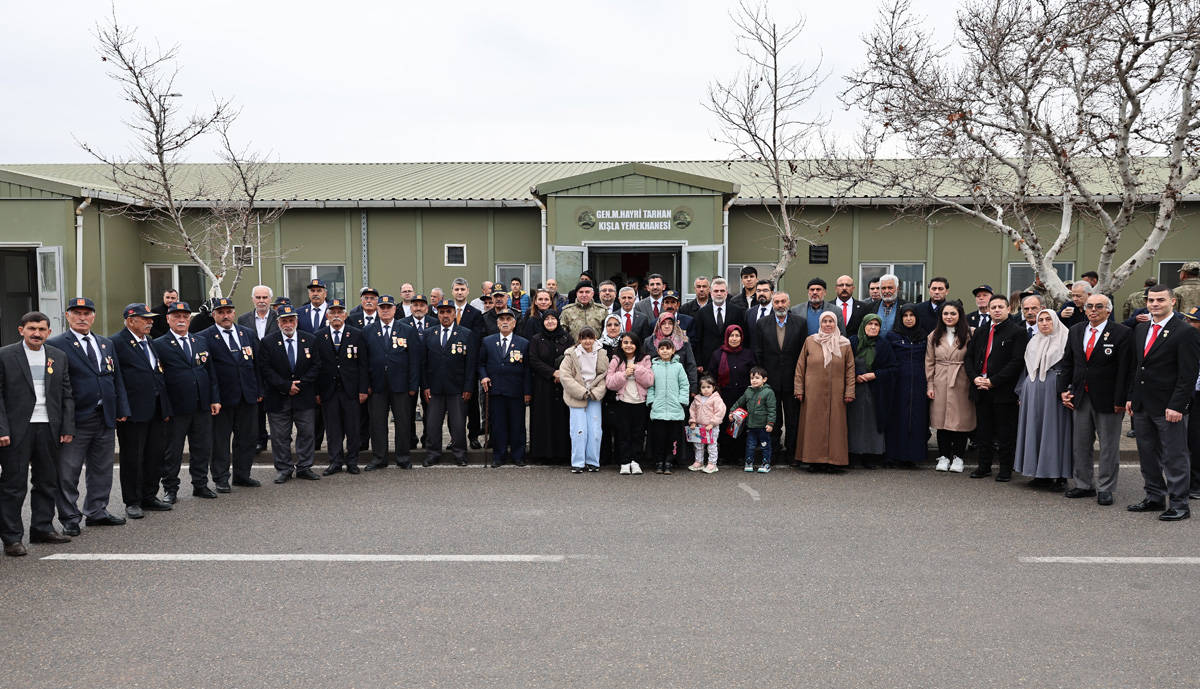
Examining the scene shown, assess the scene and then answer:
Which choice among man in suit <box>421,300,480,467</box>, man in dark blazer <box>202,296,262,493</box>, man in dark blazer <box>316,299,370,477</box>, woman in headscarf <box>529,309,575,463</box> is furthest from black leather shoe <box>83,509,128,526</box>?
woman in headscarf <box>529,309,575,463</box>

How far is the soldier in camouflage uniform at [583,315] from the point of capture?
1024cm

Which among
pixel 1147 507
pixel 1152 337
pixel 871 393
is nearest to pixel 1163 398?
pixel 1152 337

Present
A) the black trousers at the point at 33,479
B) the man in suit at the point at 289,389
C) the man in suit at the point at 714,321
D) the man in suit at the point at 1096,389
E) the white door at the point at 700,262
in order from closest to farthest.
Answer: the black trousers at the point at 33,479 < the man in suit at the point at 1096,389 < the man in suit at the point at 289,389 < the man in suit at the point at 714,321 < the white door at the point at 700,262

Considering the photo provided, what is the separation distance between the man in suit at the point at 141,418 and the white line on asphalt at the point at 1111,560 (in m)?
7.24

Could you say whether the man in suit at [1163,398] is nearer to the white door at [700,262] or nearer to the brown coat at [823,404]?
the brown coat at [823,404]

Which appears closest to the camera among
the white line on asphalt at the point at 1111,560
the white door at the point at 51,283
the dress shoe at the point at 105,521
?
the white line on asphalt at the point at 1111,560

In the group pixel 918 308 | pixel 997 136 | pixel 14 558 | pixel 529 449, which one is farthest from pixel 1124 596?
pixel 997 136

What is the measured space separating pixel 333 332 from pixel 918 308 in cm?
680

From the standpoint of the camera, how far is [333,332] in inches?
371

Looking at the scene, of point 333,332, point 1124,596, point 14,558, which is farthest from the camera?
point 333,332

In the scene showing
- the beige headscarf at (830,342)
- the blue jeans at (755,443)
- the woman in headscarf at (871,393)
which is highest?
the beige headscarf at (830,342)

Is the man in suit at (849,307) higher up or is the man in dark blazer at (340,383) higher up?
the man in suit at (849,307)

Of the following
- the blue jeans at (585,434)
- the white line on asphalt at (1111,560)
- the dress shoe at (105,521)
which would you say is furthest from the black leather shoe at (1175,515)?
the dress shoe at (105,521)

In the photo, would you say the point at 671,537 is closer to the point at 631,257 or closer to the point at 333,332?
the point at 333,332
